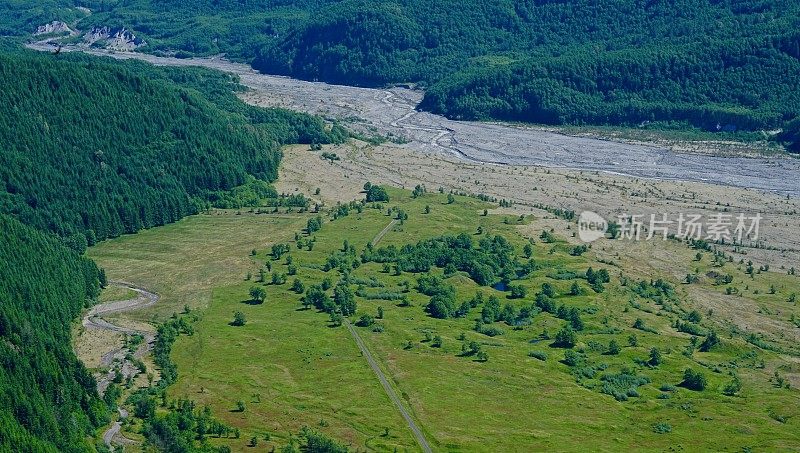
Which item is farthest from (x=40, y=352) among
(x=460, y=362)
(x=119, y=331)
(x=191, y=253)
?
(x=191, y=253)

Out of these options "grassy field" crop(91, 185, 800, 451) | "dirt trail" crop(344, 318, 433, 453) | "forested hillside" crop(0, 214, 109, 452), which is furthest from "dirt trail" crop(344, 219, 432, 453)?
"forested hillside" crop(0, 214, 109, 452)

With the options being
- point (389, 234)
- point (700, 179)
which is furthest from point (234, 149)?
point (700, 179)

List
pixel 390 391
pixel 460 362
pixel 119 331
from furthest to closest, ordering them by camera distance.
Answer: pixel 119 331 → pixel 460 362 → pixel 390 391

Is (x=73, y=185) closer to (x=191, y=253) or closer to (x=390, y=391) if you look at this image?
(x=191, y=253)

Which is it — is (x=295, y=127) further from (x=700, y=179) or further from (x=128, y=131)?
(x=700, y=179)

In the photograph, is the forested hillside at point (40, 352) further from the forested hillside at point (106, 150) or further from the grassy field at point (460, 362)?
the forested hillside at point (106, 150)

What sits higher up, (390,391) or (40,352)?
(40,352)

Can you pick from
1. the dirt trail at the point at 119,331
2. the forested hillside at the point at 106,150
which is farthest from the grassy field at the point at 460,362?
the forested hillside at the point at 106,150
